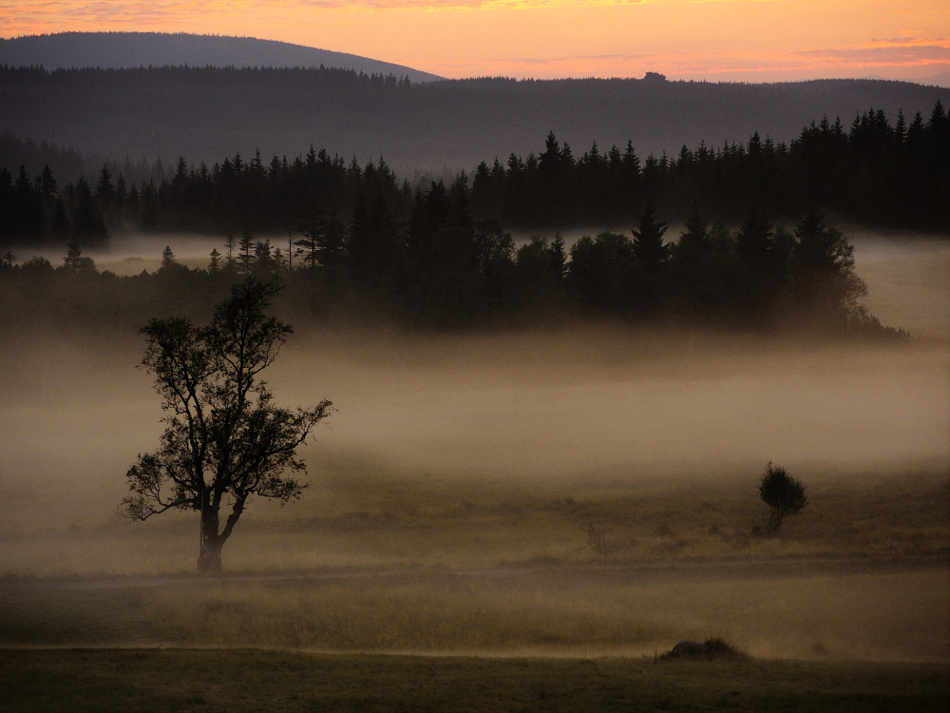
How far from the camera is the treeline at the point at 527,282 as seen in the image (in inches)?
4008

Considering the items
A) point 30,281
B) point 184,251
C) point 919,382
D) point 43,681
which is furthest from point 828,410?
point 184,251

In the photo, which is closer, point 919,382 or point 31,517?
point 31,517

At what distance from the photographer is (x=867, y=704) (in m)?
18.3

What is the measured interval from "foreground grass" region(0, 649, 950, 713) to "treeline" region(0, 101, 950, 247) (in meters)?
103

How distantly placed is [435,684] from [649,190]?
129684 millimetres

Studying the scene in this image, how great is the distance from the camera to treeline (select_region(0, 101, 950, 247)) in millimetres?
136125

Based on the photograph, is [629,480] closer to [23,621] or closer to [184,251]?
[23,621]

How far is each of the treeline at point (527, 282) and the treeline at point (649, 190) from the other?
1025 cm

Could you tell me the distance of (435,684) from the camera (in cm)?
2062

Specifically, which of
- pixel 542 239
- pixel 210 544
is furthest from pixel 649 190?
pixel 210 544

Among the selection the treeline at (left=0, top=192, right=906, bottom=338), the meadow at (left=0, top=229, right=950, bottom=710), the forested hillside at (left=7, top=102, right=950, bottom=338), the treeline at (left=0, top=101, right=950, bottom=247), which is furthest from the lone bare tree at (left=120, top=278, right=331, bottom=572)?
the treeline at (left=0, top=101, right=950, bottom=247)

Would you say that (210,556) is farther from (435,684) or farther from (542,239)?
(542,239)

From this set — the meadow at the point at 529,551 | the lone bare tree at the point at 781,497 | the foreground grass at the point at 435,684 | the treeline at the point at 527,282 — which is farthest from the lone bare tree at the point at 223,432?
the treeline at the point at 527,282

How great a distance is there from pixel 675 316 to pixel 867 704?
84.5 m
